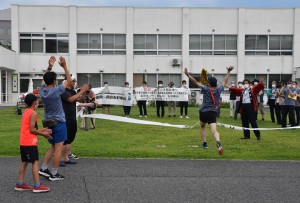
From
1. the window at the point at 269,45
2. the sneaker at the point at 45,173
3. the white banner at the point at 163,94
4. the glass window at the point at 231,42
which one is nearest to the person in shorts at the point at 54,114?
the sneaker at the point at 45,173

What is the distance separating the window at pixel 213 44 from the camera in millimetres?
40625

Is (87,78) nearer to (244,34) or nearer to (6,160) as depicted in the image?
(244,34)

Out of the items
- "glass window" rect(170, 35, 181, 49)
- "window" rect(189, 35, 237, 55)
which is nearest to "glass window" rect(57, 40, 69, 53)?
"glass window" rect(170, 35, 181, 49)

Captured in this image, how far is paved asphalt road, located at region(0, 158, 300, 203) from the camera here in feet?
21.6

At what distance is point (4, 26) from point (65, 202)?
2844 inches

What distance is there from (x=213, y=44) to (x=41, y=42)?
15.9m

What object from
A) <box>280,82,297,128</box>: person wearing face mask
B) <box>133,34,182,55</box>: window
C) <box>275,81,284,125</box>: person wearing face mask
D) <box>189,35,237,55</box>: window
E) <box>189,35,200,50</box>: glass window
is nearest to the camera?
<box>280,82,297,128</box>: person wearing face mask

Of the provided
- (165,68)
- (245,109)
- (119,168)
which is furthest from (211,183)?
(165,68)

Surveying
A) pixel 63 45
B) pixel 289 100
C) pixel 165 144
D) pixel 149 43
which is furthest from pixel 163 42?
pixel 165 144

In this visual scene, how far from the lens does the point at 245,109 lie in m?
13.5

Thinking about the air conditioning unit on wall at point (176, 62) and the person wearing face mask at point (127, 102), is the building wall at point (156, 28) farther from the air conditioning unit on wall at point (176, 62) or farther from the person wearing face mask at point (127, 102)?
the person wearing face mask at point (127, 102)

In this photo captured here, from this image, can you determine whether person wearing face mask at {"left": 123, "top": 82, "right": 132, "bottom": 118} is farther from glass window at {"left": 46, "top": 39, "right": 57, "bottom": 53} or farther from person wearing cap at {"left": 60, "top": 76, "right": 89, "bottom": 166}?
glass window at {"left": 46, "top": 39, "right": 57, "bottom": 53}

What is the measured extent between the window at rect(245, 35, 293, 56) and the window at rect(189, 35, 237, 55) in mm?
1425

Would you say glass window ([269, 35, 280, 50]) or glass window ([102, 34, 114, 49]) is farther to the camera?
glass window ([269, 35, 280, 50])
